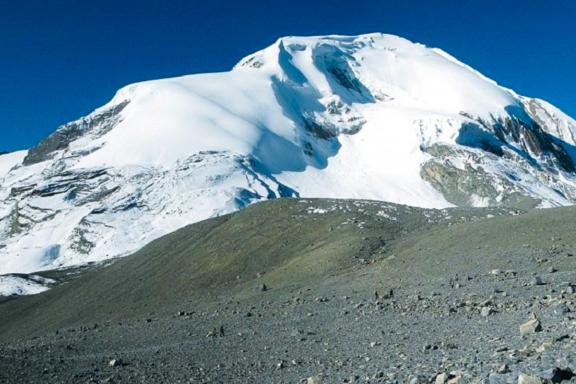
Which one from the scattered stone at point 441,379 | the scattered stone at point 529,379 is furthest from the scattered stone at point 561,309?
the scattered stone at point 529,379

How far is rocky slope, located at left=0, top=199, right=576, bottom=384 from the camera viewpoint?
15.8 m

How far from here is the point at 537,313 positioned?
1919 centimetres

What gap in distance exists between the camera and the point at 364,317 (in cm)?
2525

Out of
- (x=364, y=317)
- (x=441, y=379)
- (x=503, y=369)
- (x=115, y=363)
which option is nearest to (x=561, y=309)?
(x=503, y=369)

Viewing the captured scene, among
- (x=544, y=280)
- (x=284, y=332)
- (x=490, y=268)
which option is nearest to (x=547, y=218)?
(x=490, y=268)

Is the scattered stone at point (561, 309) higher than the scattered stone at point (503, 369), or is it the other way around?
the scattered stone at point (561, 309)

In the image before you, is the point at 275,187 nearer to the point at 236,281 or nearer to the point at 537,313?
the point at 236,281

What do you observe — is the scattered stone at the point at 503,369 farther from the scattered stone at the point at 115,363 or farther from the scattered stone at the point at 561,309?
the scattered stone at the point at 115,363

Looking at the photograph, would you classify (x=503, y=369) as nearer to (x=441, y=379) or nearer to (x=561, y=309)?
(x=441, y=379)

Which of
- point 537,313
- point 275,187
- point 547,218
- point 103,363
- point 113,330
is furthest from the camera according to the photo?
point 275,187

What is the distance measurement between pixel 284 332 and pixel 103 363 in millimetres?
6951

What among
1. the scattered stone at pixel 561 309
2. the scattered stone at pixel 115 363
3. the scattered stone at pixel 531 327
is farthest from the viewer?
the scattered stone at pixel 115 363

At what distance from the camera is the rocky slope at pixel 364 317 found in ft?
52.0

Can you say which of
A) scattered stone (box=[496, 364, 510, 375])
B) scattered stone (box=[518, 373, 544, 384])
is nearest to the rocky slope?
scattered stone (box=[518, 373, 544, 384])
